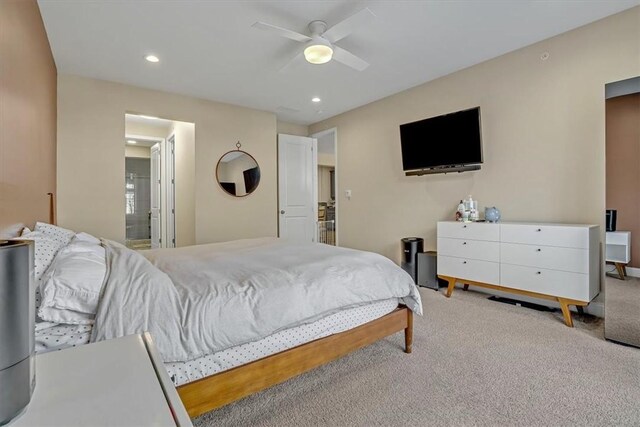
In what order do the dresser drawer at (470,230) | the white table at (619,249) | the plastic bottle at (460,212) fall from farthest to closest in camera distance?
the plastic bottle at (460,212) < the dresser drawer at (470,230) < the white table at (619,249)

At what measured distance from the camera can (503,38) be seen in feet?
9.61

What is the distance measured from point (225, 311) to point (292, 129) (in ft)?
16.3

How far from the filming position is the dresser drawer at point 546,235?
2480mm

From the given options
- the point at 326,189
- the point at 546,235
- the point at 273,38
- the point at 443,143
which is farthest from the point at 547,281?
the point at 326,189

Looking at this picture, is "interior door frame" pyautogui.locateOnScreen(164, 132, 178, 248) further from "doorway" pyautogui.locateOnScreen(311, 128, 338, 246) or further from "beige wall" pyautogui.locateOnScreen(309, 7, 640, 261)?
"beige wall" pyautogui.locateOnScreen(309, 7, 640, 261)

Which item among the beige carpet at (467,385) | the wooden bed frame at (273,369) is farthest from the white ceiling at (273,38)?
the beige carpet at (467,385)

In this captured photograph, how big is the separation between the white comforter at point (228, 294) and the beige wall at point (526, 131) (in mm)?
1957

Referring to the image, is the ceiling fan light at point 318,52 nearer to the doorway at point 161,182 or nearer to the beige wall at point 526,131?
the beige wall at point 526,131

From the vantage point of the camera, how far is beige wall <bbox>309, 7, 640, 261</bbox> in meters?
2.66

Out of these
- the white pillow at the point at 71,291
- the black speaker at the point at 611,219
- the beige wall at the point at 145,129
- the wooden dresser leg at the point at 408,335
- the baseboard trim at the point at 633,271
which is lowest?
the wooden dresser leg at the point at 408,335

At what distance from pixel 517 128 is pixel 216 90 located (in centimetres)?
371

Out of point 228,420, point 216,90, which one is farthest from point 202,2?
point 228,420

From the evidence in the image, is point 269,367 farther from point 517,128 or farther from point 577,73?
point 577,73

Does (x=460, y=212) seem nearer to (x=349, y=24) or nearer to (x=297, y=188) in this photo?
(x=349, y=24)
